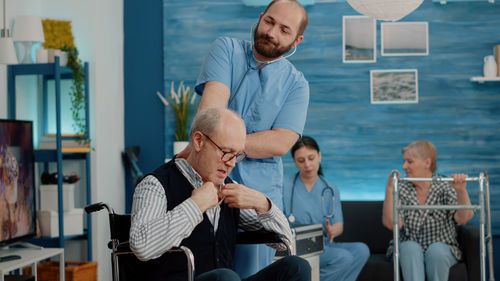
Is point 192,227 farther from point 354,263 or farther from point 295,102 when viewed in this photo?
point 354,263

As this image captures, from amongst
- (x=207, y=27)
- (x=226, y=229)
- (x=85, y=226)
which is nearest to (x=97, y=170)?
(x=85, y=226)

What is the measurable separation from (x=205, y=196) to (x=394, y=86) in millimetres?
3599

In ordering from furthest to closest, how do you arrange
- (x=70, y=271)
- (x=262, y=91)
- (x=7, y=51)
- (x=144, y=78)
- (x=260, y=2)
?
(x=144, y=78), (x=260, y=2), (x=70, y=271), (x=7, y=51), (x=262, y=91)

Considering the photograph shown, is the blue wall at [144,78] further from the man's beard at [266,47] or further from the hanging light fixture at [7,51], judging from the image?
the man's beard at [266,47]

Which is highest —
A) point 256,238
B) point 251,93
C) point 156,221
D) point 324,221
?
point 251,93

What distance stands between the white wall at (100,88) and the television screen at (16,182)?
80cm

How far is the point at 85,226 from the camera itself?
483 cm

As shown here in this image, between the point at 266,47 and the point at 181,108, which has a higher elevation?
the point at 266,47

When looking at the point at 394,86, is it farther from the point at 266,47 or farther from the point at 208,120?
the point at 208,120

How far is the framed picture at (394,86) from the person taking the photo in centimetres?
521

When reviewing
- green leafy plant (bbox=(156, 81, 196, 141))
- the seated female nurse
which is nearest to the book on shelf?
green leafy plant (bbox=(156, 81, 196, 141))

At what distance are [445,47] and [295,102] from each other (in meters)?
3.20

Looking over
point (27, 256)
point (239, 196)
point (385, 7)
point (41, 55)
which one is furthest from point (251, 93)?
point (41, 55)

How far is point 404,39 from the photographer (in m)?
5.24
